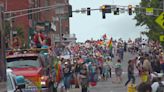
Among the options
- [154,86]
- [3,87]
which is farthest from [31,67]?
[154,86]

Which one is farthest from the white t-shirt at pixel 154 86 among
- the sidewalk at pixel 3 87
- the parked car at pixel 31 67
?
the parked car at pixel 31 67

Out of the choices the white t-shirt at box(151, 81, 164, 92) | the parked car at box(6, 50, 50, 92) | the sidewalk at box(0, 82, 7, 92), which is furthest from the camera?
the parked car at box(6, 50, 50, 92)

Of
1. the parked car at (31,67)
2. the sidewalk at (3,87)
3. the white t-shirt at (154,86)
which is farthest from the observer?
the parked car at (31,67)

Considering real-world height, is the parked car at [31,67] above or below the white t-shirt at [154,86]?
below

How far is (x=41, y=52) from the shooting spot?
82.0ft

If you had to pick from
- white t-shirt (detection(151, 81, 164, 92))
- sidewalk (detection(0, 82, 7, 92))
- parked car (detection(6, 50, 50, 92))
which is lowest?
parked car (detection(6, 50, 50, 92))

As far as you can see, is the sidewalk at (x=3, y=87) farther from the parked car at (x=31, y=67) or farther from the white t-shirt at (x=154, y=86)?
the parked car at (x=31, y=67)

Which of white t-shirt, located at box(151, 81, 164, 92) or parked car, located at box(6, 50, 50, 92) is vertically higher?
white t-shirt, located at box(151, 81, 164, 92)

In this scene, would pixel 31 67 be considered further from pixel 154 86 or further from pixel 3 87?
pixel 154 86

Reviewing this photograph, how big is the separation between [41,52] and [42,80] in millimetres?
1724

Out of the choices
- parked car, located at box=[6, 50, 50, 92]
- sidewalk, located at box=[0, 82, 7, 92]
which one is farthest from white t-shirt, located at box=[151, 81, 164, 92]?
parked car, located at box=[6, 50, 50, 92]

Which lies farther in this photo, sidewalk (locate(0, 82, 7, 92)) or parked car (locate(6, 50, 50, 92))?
parked car (locate(6, 50, 50, 92))

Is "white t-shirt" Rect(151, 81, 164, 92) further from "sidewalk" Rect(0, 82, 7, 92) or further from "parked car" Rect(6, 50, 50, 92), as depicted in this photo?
"parked car" Rect(6, 50, 50, 92)

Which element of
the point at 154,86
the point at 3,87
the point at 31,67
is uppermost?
the point at 154,86
